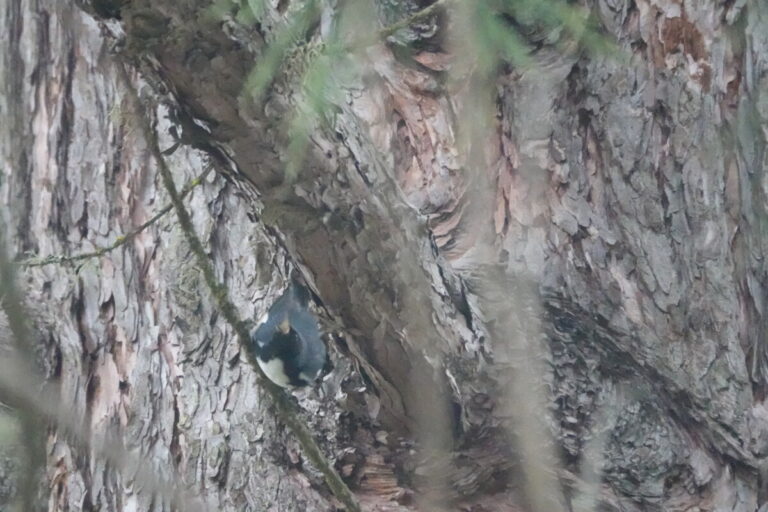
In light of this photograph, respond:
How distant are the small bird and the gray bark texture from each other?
0.06m

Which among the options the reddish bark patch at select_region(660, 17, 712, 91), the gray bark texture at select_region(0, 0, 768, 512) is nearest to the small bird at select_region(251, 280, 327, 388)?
the gray bark texture at select_region(0, 0, 768, 512)

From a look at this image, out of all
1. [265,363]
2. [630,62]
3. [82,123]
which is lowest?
[265,363]

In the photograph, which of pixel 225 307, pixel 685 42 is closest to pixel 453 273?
pixel 225 307

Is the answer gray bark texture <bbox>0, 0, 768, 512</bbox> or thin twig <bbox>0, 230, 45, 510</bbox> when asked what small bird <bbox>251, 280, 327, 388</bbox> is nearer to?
gray bark texture <bbox>0, 0, 768, 512</bbox>

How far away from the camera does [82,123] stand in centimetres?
187

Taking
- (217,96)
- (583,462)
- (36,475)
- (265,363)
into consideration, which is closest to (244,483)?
(265,363)

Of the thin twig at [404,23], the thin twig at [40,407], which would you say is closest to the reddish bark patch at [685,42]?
the thin twig at [404,23]

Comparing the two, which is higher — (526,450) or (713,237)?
(713,237)

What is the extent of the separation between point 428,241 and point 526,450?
0.29 metres

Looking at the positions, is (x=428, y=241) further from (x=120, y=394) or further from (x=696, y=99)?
(x=120, y=394)

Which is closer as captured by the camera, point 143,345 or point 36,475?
point 36,475

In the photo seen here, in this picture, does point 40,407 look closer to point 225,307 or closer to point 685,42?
point 225,307

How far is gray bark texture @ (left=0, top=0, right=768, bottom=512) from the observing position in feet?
3.63

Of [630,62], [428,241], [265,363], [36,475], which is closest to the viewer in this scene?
[36,475]
